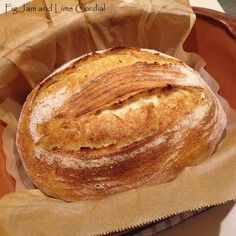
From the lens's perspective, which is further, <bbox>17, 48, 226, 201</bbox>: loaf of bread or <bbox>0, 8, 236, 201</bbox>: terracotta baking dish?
<bbox>0, 8, 236, 201</bbox>: terracotta baking dish

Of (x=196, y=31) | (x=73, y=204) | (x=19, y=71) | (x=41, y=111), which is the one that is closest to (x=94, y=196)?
(x=73, y=204)

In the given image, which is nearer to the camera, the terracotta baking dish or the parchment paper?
the parchment paper

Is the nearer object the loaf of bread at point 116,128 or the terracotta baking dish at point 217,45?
the loaf of bread at point 116,128

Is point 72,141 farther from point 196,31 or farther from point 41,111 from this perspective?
point 196,31
